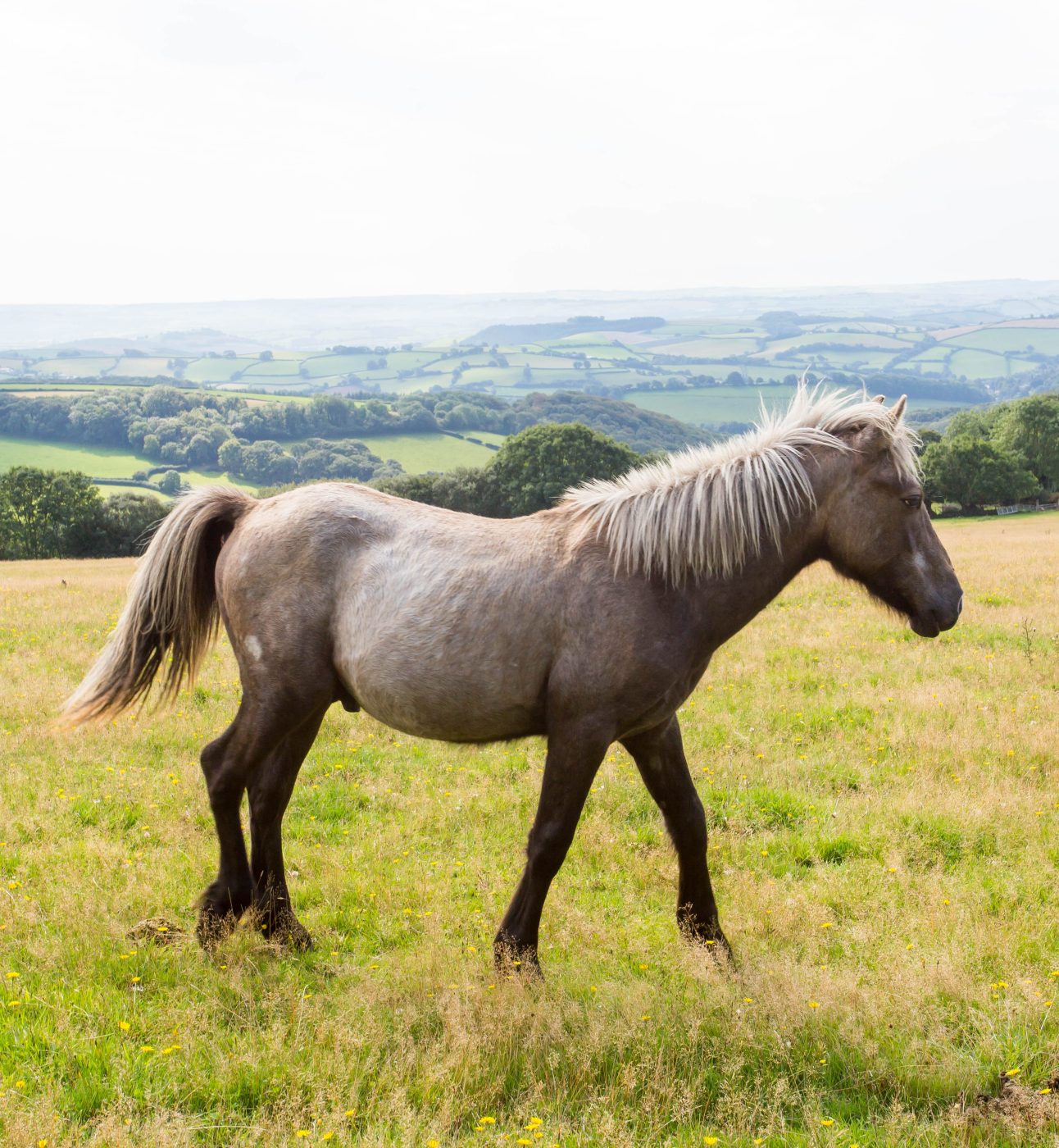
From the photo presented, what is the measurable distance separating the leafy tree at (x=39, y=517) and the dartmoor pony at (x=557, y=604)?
52212 mm

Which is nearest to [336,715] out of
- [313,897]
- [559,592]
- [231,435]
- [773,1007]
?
[313,897]

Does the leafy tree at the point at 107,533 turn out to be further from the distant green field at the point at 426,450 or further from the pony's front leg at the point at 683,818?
the pony's front leg at the point at 683,818

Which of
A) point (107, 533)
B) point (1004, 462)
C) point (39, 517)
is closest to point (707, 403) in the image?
point (1004, 462)

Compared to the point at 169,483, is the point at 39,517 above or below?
above

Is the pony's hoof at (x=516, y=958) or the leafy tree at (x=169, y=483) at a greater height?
the pony's hoof at (x=516, y=958)

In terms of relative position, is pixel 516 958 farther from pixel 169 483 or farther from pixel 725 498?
pixel 169 483

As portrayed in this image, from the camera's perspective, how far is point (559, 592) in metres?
4.59

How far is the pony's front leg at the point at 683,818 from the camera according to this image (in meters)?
5.06

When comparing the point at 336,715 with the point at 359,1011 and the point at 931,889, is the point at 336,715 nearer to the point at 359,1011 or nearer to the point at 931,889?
the point at 359,1011

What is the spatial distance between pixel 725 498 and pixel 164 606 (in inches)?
134

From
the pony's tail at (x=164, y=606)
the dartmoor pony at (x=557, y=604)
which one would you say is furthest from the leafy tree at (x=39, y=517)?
the dartmoor pony at (x=557, y=604)

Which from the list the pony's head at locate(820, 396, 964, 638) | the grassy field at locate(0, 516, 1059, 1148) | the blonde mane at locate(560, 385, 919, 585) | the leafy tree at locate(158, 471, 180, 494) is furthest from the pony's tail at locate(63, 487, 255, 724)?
the leafy tree at locate(158, 471, 180, 494)

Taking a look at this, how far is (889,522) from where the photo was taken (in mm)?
4676

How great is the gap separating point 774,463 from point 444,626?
6.20ft
